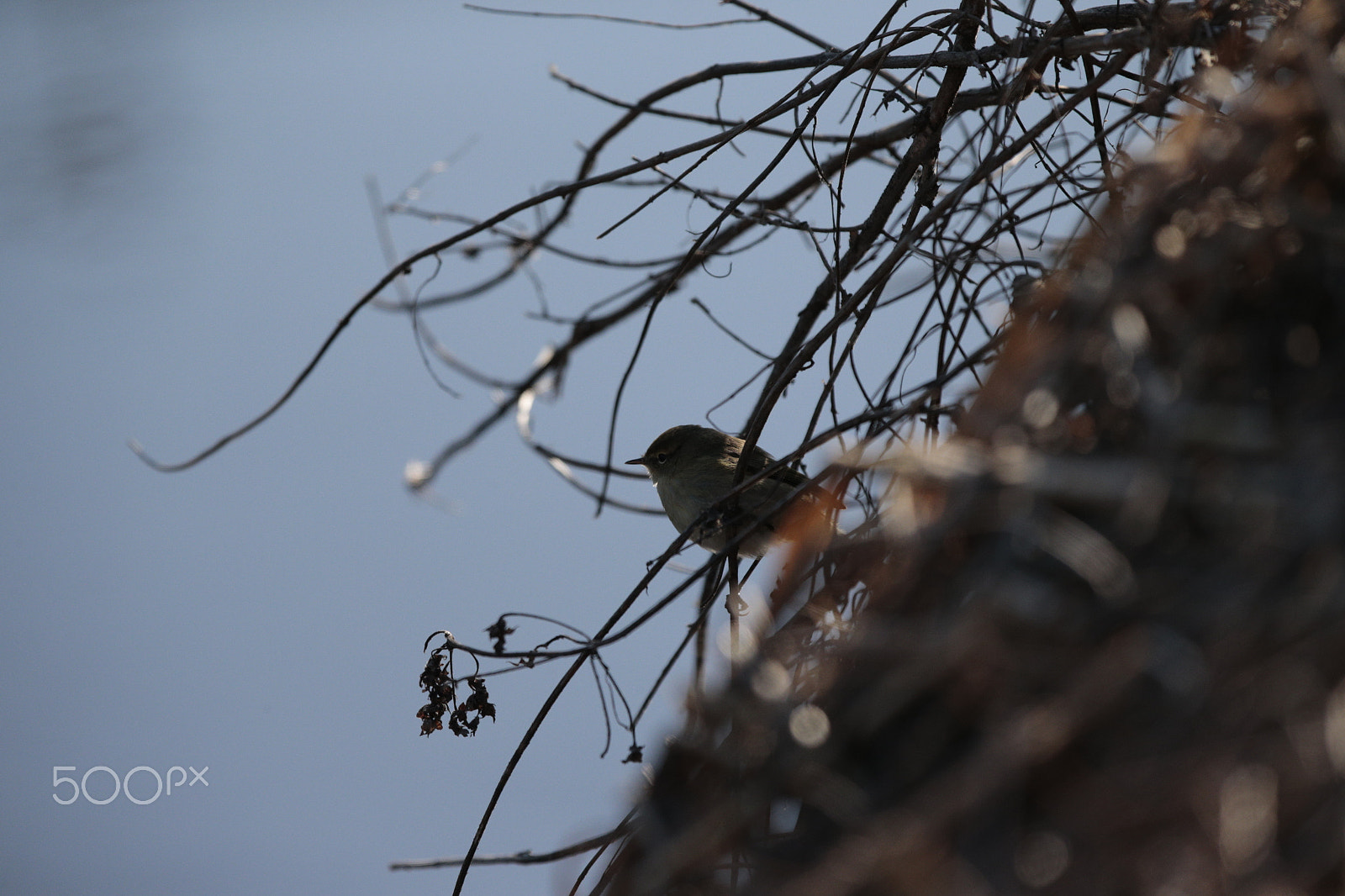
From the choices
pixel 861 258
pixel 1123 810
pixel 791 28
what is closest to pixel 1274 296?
pixel 1123 810

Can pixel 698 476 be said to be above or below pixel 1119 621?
above

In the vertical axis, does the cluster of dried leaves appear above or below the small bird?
below

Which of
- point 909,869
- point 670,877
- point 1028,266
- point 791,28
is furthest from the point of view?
point 791,28

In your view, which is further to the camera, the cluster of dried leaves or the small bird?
the small bird

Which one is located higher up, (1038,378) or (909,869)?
(1038,378)

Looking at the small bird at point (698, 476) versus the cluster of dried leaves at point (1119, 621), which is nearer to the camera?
the cluster of dried leaves at point (1119, 621)

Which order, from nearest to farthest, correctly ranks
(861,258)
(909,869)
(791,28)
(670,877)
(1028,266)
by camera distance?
(909,869) < (670,877) < (1028,266) < (861,258) < (791,28)

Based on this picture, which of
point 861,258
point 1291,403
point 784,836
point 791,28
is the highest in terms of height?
point 791,28

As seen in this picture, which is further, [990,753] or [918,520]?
[918,520]

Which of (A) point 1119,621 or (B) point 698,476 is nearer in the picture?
(A) point 1119,621

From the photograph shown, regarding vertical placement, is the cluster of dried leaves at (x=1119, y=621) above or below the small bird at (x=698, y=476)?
below

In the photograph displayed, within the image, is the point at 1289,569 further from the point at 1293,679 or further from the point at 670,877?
the point at 670,877

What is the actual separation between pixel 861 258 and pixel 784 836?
4.32 ft

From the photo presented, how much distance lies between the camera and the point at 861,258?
1984 mm
